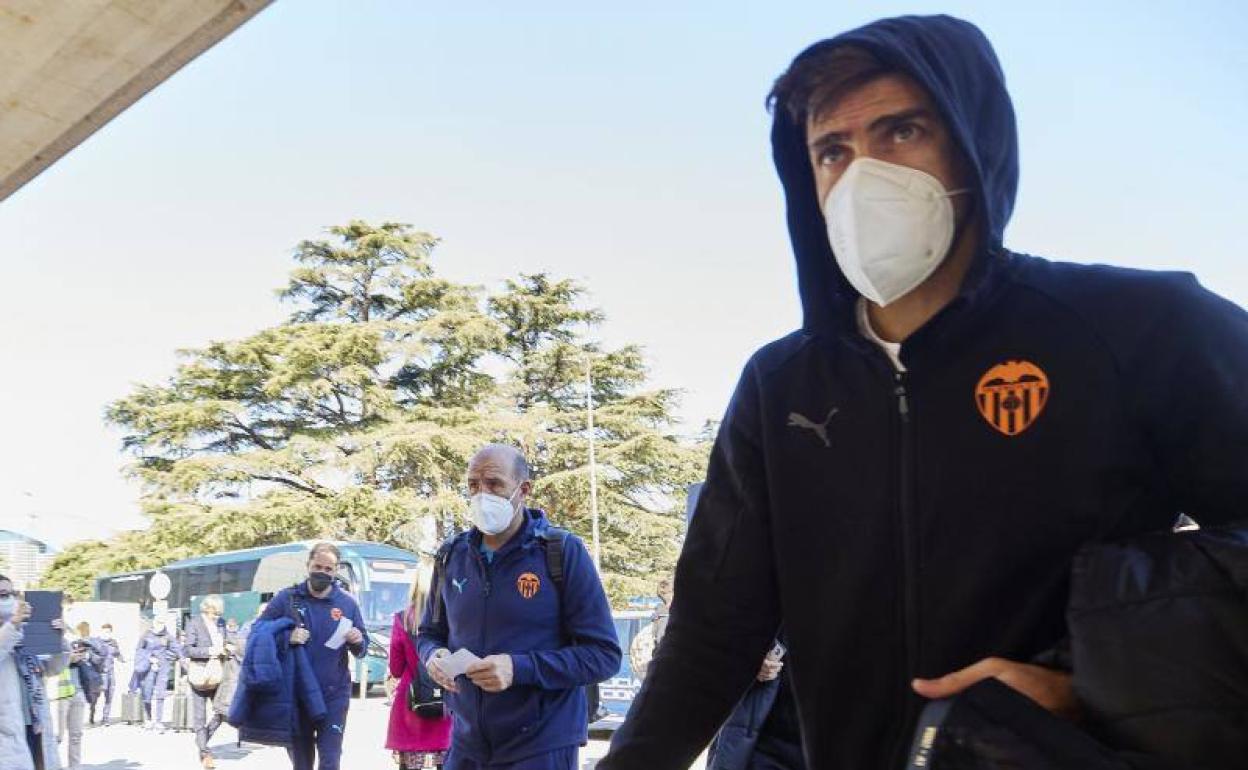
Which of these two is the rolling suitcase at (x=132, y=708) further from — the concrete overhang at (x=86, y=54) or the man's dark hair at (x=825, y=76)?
the man's dark hair at (x=825, y=76)

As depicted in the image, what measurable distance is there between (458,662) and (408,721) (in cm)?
299

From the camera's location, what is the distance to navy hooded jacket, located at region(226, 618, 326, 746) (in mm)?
7535

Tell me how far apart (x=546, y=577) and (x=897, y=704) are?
3531 mm

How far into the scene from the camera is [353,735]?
54.0ft

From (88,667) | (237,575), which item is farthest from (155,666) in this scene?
(237,575)

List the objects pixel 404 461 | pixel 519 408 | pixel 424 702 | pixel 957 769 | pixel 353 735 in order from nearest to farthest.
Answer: pixel 957 769, pixel 424 702, pixel 353 735, pixel 404 461, pixel 519 408

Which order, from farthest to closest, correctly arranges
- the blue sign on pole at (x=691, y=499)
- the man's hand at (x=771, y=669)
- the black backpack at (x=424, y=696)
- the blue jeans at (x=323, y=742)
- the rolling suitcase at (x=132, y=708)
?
the rolling suitcase at (x=132, y=708), the blue jeans at (x=323, y=742), the black backpack at (x=424, y=696), the man's hand at (x=771, y=669), the blue sign on pole at (x=691, y=499)

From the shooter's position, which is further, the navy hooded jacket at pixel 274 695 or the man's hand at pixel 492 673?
the navy hooded jacket at pixel 274 695

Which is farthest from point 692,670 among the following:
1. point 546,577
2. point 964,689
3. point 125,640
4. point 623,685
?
point 125,640

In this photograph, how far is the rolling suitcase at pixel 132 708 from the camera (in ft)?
65.6

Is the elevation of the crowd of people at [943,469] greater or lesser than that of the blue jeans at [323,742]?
greater

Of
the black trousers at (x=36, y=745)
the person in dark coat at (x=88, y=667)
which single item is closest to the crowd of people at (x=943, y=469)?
the black trousers at (x=36, y=745)

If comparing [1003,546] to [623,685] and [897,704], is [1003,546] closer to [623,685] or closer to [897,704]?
[897,704]

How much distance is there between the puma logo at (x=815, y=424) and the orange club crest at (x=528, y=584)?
3.39 metres
